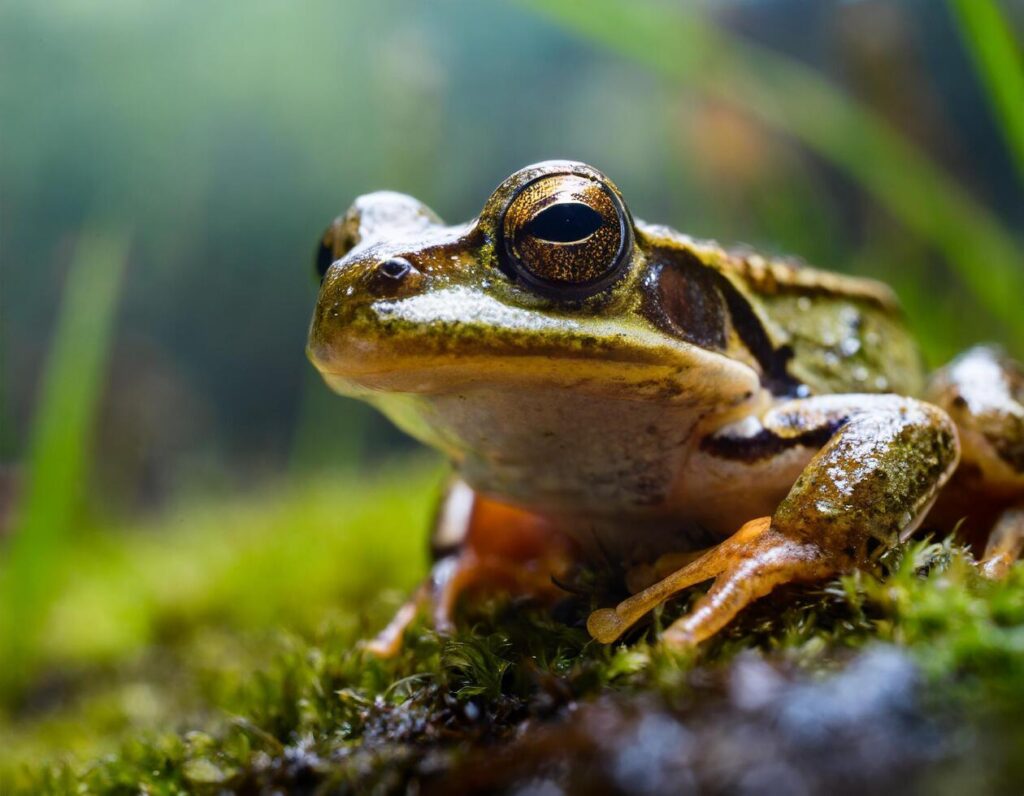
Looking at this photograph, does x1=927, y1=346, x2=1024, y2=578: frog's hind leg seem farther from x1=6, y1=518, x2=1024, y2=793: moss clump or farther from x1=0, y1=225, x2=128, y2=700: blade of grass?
x1=0, y1=225, x2=128, y2=700: blade of grass

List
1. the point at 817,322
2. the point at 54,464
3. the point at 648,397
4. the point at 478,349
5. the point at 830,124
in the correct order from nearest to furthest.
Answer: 1. the point at 478,349
2. the point at 648,397
3. the point at 817,322
4. the point at 54,464
5. the point at 830,124

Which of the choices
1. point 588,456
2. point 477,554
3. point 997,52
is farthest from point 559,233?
point 997,52

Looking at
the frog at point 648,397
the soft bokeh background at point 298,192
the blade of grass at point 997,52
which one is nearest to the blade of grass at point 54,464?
the soft bokeh background at point 298,192

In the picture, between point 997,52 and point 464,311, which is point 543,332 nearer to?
point 464,311

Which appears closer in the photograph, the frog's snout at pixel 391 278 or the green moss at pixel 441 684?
the green moss at pixel 441 684

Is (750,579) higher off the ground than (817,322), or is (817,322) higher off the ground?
(817,322)

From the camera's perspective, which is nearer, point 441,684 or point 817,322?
point 441,684

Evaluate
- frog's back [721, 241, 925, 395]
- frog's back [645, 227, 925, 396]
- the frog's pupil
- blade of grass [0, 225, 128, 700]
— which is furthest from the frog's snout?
blade of grass [0, 225, 128, 700]

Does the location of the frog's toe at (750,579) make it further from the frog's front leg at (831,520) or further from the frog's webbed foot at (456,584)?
the frog's webbed foot at (456,584)
